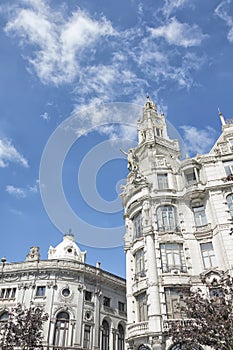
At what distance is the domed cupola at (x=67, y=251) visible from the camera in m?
44.5

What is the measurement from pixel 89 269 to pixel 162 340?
17935mm

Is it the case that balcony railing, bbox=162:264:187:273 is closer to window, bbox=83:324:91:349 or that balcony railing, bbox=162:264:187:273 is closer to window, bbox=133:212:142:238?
window, bbox=133:212:142:238

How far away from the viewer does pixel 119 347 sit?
40.2 meters

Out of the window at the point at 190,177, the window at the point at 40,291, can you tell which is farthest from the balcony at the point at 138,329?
the window at the point at 190,177

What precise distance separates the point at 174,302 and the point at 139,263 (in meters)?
5.59

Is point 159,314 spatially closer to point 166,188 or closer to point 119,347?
point 166,188

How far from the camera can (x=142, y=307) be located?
28016 millimetres

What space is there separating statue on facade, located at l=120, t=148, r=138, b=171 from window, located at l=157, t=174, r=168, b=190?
11.9 feet

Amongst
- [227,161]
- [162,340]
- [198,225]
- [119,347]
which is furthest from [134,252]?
[119,347]

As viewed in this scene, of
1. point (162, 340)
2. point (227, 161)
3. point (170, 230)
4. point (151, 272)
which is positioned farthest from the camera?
point (227, 161)

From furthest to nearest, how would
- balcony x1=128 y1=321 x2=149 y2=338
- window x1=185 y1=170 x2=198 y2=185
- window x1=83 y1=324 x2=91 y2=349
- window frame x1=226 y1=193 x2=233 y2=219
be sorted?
window x1=83 y1=324 x2=91 y2=349 < window x1=185 y1=170 x2=198 y2=185 < window frame x1=226 y1=193 x2=233 y2=219 < balcony x1=128 y1=321 x2=149 y2=338

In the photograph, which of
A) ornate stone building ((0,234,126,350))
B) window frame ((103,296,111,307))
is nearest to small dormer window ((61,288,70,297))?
ornate stone building ((0,234,126,350))

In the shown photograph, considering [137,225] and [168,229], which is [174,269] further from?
[137,225]

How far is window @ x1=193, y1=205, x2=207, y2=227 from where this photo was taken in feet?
99.8
